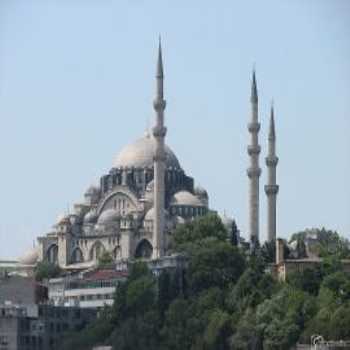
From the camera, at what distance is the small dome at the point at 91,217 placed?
340ft

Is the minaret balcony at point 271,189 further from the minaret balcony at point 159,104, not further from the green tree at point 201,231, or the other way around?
the minaret balcony at point 159,104

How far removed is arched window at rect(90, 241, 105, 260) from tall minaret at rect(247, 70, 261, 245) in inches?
494

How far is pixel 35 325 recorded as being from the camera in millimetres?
85062

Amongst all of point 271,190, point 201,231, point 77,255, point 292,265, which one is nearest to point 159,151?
point 201,231

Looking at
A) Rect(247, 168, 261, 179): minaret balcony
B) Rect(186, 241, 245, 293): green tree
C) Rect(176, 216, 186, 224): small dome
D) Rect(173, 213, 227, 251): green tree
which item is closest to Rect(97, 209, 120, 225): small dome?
Rect(176, 216, 186, 224): small dome

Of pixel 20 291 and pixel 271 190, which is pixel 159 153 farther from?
pixel 20 291

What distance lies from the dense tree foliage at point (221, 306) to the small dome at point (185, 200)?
13.8m

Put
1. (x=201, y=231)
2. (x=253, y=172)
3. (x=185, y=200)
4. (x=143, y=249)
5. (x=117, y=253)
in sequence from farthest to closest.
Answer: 1. (x=185, y=200)
2. (x=117, y=253)
3. (x=143, y=249)
4. (x=253, y=172)
5. (x=201, y=231)

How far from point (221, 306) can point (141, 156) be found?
2748 centimetres

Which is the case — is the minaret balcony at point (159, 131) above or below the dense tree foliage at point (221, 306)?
above

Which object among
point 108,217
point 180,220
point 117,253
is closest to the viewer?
point 180,220

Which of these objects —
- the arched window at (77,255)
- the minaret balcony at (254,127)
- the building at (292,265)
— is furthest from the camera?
the arched window at (77,255)

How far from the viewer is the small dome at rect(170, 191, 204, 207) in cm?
10231

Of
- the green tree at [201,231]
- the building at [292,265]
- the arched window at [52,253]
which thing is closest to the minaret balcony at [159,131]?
the green tree at [201,231]
